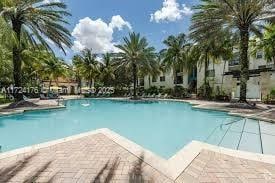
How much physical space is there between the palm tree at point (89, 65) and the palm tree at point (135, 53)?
11.4 metres

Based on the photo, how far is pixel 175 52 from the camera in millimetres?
34375

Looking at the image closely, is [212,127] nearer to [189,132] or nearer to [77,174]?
[189,132]

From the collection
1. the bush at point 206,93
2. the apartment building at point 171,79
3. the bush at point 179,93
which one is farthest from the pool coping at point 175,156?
the apartment building at point 171,79

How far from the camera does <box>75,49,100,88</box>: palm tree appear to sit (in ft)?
136

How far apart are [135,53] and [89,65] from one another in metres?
13.9

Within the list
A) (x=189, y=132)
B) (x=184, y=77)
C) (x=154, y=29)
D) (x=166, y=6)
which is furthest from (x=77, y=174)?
(x=184, y=77)

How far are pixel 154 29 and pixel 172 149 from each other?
2961cm

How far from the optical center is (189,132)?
1043 cm

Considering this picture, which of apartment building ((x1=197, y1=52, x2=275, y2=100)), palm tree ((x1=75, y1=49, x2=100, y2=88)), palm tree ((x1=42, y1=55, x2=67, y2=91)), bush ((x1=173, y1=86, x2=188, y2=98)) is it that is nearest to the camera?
apartment building ((x1=197, y1=52, x2=275, y2=100))

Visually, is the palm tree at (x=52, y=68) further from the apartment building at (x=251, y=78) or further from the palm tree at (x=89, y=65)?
the apartment building at (x=251, y=78)

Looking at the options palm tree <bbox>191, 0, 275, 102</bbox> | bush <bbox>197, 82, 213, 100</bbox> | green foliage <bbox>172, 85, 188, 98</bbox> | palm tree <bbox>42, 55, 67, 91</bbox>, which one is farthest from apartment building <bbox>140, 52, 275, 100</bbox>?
palm tree <bbox>42, 55, 67, 91</bbox>

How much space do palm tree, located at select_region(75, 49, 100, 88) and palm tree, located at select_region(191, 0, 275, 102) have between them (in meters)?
25.9

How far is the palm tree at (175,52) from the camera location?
3378 cm

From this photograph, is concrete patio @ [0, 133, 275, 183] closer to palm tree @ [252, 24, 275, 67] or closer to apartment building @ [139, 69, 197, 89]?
palm tree @ [252, 24, 275, 67]
